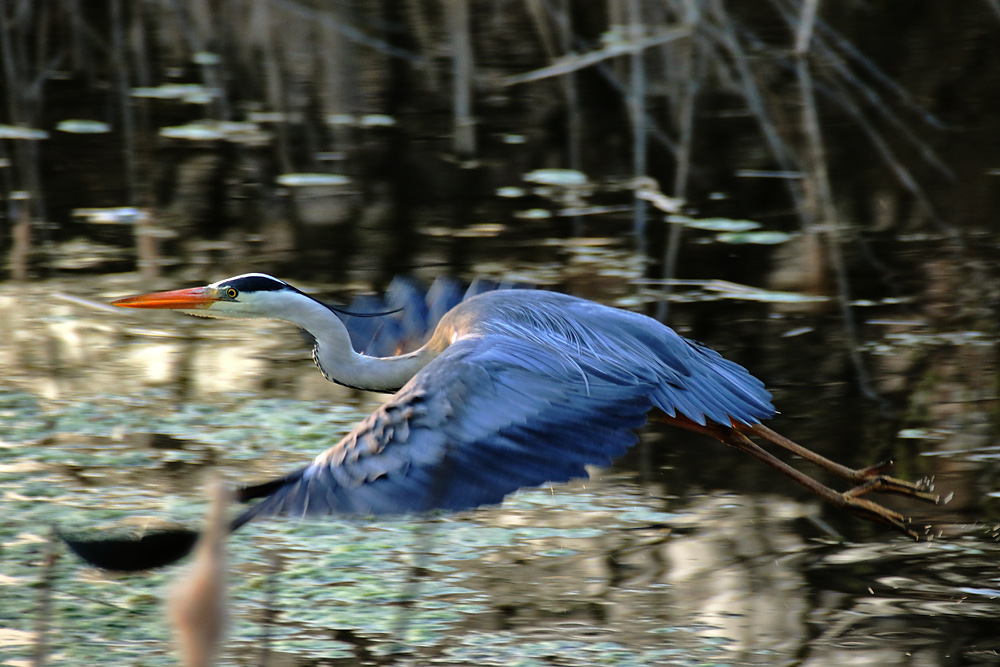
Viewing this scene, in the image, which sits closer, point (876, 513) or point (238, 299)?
point (876, 513)

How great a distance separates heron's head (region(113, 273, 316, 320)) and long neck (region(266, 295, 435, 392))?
0.04m

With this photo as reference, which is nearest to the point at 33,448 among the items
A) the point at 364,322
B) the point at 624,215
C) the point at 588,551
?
the point at 364,322

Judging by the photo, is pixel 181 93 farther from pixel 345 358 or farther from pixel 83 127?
pixel 345 358

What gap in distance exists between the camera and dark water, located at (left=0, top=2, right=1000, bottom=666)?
3.33 m

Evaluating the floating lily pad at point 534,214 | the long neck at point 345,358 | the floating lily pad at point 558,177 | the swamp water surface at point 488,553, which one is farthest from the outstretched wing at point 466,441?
the floating lily pad at point 558,177

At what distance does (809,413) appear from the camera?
15.0 ft

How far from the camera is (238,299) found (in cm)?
412

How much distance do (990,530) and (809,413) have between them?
960 millimetres

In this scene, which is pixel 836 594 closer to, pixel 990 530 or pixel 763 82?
pixel 990 530

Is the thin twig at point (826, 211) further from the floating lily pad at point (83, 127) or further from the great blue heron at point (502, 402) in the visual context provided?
the floating lily pad at point (83, 127)

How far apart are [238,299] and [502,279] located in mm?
1920

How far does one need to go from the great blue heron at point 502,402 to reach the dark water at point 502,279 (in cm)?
34

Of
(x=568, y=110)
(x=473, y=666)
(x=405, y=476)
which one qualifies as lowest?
(x=473, y=666)

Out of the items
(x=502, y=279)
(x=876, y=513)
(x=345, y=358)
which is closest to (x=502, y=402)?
(x=345, y=358)
